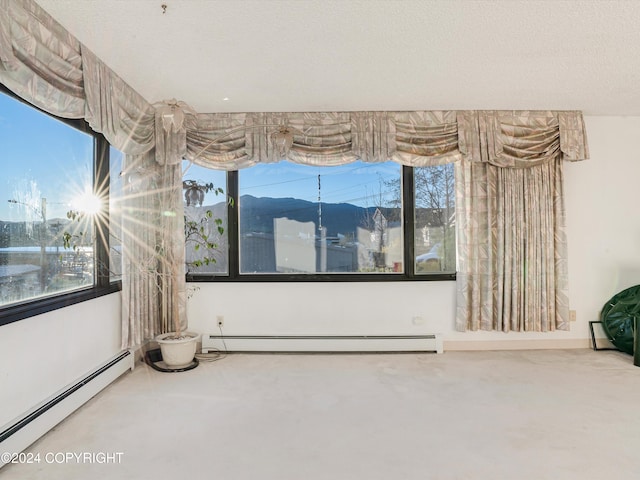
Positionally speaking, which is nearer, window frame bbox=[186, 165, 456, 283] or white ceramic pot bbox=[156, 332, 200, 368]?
white ceramic pot bbox=[156, 332, 200, 368]

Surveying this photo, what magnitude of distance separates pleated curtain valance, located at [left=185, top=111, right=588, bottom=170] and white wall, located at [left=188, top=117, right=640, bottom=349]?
1.64 ft

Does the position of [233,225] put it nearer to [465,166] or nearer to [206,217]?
[206,217]

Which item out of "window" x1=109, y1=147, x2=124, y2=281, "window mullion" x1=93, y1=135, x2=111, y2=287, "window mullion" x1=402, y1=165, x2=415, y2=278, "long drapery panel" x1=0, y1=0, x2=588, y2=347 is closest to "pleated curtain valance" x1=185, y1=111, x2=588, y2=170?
"long drapery panel" x1=0, y1=0, x2=588, y2=347

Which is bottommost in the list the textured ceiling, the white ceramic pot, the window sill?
the white ceramic pot

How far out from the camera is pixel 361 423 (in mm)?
2416

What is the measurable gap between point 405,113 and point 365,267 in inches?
62.9

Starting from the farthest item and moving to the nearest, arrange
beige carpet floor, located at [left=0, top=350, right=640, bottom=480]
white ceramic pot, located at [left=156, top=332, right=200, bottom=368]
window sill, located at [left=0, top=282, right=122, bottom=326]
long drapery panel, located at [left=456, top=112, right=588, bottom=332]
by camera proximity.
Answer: long drapery panel, located at [left=456, top=112, right=588, bottom=332], white ceramic pot, located at [left=156, top=332, right=200, bottom=368], window sill, located at [left=0, top=282, right=122, bottom=326], beige carpet floor, located at [left=0, top=350, right=640, bottom=480]

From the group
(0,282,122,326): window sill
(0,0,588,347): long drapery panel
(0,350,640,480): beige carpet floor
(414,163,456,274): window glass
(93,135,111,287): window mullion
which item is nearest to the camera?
(0,350,640,480): beige carpet floor

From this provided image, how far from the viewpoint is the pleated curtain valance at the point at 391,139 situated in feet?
12.0

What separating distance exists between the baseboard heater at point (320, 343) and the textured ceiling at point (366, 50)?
2234mm

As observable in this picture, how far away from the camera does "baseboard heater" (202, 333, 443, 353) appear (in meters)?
3.80

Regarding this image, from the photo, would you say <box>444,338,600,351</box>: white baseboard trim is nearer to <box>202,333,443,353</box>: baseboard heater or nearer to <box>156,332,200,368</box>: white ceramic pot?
<box>202,333,443,353</box>: baseboard heater

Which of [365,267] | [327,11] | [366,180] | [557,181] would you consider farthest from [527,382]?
[327,11]

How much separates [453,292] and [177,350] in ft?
8.91
